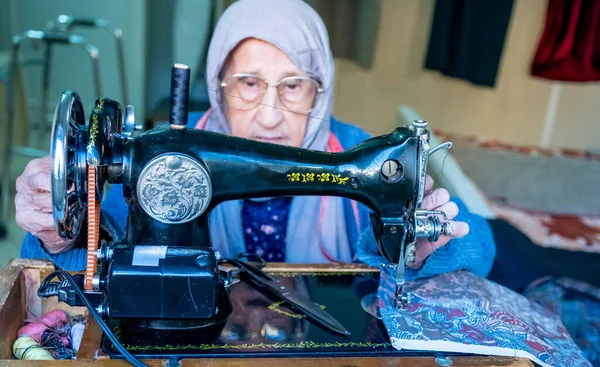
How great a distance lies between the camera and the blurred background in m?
2.56

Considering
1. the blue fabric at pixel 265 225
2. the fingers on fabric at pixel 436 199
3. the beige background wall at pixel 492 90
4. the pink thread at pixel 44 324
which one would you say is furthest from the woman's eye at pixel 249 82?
the beige background wall at pixel 492 90

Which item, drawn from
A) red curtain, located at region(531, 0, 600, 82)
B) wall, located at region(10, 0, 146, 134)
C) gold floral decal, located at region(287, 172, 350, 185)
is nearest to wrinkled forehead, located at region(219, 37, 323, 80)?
gold floral decal, located at region(287, 172, 350, 185)

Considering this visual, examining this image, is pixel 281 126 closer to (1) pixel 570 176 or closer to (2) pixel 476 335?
(2) pixel 476 335

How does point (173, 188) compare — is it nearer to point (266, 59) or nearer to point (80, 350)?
point (80, 350)

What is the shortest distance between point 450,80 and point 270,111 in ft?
9.97

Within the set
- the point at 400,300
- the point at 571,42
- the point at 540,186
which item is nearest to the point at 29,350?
the point at 400,300

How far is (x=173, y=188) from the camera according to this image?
861mm

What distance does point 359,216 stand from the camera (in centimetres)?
135

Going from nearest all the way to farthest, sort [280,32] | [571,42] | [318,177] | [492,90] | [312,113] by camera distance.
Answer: [318,177]
[280,32]
[312,113]
[571,42]
[492,90]

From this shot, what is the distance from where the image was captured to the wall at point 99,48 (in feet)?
12.8

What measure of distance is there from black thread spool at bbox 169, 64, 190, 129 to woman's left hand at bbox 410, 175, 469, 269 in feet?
1.44

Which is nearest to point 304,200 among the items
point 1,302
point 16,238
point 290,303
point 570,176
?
point 290,303

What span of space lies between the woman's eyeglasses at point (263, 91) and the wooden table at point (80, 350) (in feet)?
1.75

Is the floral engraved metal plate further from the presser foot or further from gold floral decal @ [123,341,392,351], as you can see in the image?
the presser foot
